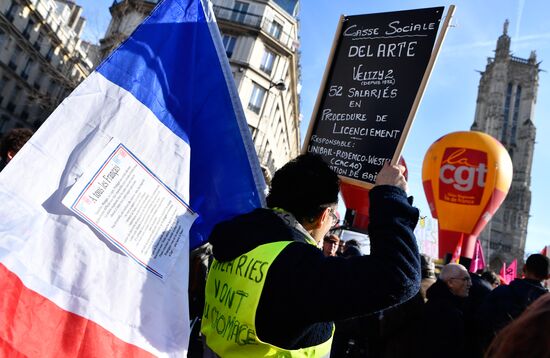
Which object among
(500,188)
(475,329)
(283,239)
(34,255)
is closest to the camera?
(34,255)

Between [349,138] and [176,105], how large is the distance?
59.7 inches


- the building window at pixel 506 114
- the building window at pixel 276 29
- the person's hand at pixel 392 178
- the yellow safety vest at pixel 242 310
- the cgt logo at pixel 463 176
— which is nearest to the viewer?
the yellow safety vest at pixel 242 310

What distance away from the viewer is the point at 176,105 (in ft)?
6.40

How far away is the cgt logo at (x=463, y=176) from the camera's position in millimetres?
10375

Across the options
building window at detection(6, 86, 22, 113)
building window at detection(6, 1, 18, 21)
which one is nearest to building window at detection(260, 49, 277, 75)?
building window at detection(6, 1, 18, 21)

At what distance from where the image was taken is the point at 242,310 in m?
1.57

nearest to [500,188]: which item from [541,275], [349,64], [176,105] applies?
[541,275]

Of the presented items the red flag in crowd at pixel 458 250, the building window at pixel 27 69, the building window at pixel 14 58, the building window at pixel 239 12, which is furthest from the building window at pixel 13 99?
the red flag in crowd at pixel 458 250

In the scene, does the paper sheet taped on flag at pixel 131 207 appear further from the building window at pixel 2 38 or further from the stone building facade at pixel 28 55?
the building window at pixel 2 38

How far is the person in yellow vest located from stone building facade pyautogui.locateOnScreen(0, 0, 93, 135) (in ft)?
107

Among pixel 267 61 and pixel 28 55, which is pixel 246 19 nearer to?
pixel 267 61

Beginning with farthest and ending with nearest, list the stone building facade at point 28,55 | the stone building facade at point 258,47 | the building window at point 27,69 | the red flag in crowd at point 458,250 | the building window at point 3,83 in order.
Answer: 1. the building window at point 27,69
2. the building window at point 3,83
3. the stone building facade at point 28,55
4. the stone building facade at point 258,47
5. the red flag in crowd at point 458,250

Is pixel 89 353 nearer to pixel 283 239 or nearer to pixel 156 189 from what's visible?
pixel 156 189

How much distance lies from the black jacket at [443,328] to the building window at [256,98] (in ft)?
82.9
